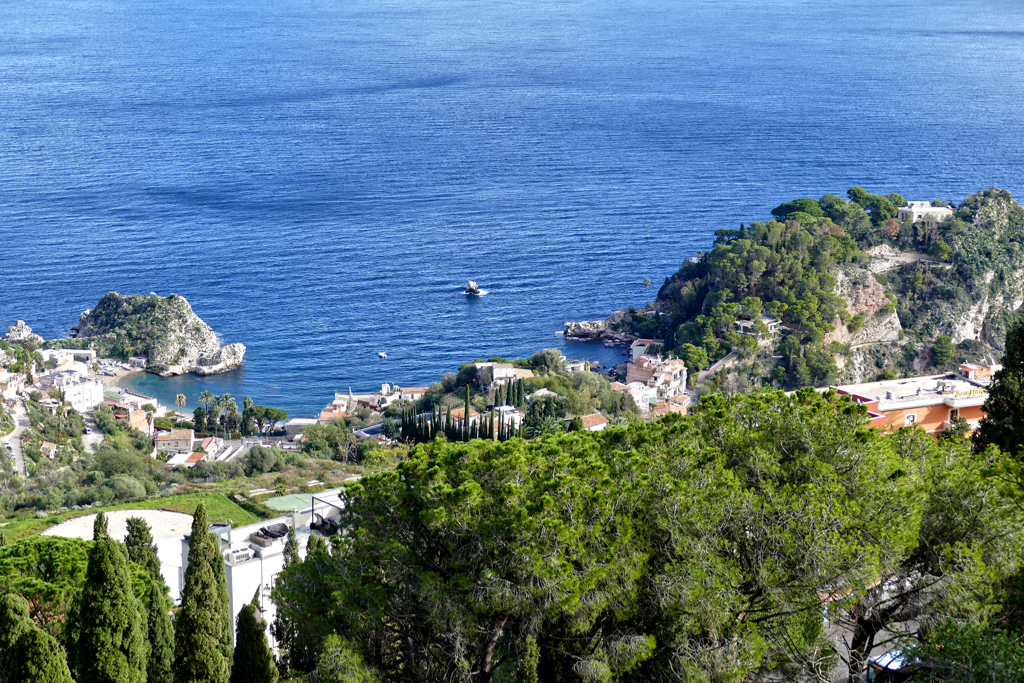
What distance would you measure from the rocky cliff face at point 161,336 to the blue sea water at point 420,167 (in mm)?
1566

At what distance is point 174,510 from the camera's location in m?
24.5

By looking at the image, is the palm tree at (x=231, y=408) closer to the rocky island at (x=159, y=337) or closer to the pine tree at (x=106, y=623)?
the rocky island at (x=159, y=337)

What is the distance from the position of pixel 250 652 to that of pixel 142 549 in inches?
223

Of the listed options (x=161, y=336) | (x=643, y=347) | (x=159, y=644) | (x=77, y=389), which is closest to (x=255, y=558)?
(x=159, y=644)

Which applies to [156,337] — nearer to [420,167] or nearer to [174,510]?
[174,510]

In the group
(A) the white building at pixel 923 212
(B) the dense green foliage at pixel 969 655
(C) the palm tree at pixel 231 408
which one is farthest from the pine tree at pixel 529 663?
(A) the white building at pixel 923 212

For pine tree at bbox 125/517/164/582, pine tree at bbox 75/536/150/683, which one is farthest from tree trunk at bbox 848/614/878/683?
pine tree at bbox 125/517/164/582

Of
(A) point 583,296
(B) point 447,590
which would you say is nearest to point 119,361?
(A) point 583,296

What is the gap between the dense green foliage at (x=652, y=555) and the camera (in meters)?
10.5

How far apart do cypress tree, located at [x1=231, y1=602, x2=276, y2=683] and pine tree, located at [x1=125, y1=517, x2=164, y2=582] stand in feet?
13.9

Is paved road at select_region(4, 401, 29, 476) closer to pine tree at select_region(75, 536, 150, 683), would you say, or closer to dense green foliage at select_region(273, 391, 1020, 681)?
pine tree at select_region(75, 536, 150, 683)

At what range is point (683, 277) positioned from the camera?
56.2 metres

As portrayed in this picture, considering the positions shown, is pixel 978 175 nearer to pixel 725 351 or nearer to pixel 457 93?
pixel 725 351

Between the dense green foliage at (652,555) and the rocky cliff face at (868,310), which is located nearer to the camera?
the dense green foliage at (652,555)
